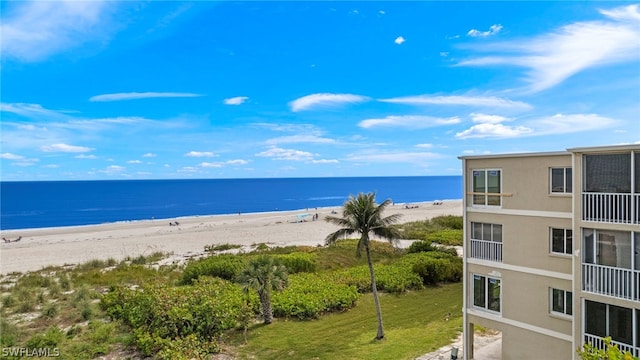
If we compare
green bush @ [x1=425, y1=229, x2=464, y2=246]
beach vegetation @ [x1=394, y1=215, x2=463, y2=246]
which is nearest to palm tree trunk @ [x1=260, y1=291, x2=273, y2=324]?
beach vegetation @ [x1=394, y1=215, x2=463, y2=246]

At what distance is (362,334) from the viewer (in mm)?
20422

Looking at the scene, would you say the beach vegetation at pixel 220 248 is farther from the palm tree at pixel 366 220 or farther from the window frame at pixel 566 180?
the window frame at pixel 566 180

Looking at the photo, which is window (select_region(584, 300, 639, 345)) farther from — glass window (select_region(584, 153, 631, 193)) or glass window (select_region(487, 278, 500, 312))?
glass window (select_region(584, 153, 631, 193))

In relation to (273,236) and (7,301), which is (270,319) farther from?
(273,236)

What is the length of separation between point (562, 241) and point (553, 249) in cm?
44

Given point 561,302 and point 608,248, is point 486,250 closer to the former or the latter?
point 561,302

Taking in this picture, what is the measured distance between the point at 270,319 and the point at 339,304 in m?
4.26

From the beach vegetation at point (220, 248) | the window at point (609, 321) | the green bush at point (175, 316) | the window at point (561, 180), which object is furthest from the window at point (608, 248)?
the beach vegetation at point (220, 248)

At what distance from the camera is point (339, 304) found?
2398cm

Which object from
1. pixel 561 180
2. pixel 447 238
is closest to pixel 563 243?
pixel 561 180

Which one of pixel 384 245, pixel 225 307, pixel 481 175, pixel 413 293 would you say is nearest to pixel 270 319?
pixel 225 307

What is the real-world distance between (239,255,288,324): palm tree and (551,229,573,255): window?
41.8 ft

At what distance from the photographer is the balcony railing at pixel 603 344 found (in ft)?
39.3

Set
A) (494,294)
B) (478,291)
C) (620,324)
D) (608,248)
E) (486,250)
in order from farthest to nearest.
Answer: (478,291), (486,250), (494,294), (608,248), (620,324)
